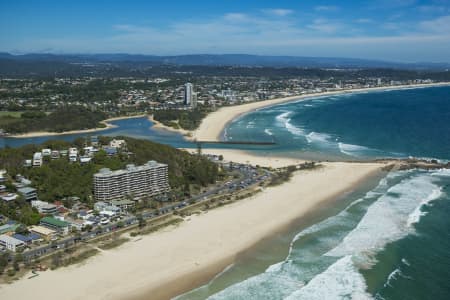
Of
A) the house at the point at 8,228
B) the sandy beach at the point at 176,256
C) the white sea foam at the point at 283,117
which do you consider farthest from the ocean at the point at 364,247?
the white sea foam at the point at 283,117

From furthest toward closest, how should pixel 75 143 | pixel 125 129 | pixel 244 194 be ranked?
pixel 125 129 < pixel 75 143 < pixel 244 194

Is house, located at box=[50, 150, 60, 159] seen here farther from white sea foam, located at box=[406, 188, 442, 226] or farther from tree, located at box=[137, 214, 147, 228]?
white sea foam, located at box=[406, 188, 442, 226]

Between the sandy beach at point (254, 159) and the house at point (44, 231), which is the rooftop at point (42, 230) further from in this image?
the sandy beach at point (254, 159)

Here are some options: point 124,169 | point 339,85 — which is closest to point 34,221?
point 124,169

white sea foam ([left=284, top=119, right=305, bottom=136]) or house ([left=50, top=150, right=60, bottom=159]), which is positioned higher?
house ([left=50, top=150, right=60, bottom=159])

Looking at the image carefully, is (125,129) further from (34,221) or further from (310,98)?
(310,98)

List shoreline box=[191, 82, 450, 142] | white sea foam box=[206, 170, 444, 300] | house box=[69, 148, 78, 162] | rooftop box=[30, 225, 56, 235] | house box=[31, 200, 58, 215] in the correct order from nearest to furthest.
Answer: white sea foam box=[206, 170, 444, 300], rooftop box=[30, 225, 56, 235], house box=[31, 200, 58, 215], house box=[69, 148, 78, 162], shoreline box=[191, 82, 450, 142]

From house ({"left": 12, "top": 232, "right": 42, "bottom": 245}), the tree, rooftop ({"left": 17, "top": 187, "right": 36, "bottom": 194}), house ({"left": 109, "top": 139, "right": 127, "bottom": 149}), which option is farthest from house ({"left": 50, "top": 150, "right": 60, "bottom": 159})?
the tree
